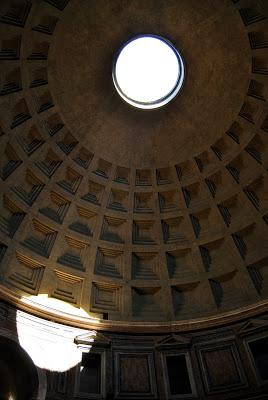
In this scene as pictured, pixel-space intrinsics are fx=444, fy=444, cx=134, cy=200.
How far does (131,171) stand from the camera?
68.1 feet

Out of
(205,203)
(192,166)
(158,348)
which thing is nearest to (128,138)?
(192,166)

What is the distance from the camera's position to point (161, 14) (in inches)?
712

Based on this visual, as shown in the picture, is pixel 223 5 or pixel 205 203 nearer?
pixel 223 5

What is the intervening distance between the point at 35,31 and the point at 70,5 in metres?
1.69

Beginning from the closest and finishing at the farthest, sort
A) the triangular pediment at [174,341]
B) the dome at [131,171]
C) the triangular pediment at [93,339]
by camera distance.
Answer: the triangular pediment at [93,339] → the triangular pediment at [174,341] → the dome at [131,171]

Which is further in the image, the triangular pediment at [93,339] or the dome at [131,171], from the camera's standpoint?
the dome at [131,171]

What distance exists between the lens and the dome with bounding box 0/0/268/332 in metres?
17.6

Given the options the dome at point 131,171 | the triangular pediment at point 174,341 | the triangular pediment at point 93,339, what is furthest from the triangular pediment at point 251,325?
the triangular pediment at point 93,339

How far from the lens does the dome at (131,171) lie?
1762cm

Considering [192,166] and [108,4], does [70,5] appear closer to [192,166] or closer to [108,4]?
[108,4]

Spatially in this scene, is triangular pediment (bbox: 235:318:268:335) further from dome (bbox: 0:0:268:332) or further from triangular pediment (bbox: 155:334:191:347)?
triangular pediment (bbox: 155:334:191:347)

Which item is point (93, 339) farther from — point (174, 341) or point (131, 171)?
point (131, 171)

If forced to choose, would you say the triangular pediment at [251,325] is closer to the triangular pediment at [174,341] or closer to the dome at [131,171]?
the dome at [131,171]

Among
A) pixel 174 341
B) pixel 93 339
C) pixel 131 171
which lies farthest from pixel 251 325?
pixel 131 171
